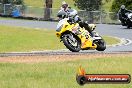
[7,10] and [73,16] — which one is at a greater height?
[73,16]

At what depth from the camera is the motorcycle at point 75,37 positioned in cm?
1580

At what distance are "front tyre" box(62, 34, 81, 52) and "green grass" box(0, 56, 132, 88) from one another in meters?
3.69

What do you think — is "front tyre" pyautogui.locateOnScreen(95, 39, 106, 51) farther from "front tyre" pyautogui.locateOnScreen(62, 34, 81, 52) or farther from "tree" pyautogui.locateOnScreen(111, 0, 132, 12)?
"tree" pyautogui.locateOnScreen(111, 0, 132, 12)

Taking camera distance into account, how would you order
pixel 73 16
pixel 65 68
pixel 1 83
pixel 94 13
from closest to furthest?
pixel 1 83 → pixel 65 68 → pixel 73 16 → pixel 94 13

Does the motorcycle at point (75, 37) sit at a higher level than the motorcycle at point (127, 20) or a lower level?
higher

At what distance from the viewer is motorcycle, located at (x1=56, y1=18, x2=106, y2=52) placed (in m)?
15.8

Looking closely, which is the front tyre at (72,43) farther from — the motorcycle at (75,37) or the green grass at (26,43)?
the green grass at (26,43)

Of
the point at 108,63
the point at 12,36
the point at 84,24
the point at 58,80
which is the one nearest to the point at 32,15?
the point at 12,36

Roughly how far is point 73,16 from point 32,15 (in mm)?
30330

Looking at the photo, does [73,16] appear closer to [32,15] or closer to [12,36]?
[12,36]

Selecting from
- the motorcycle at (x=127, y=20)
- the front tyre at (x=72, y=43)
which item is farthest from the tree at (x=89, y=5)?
the front tyre at (x=72, y=43)

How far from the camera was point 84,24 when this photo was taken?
16.5 meters

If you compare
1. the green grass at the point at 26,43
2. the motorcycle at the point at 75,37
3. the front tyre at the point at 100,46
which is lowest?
the green grass at the point at 26,43

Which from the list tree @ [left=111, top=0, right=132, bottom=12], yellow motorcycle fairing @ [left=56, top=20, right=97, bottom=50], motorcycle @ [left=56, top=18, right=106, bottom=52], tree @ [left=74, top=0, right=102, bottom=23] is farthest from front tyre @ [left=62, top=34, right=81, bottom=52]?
tree @ [left=74, top=0, right=102, bottom=23]
